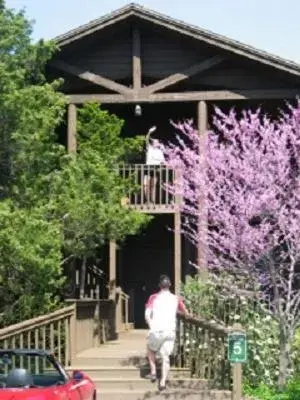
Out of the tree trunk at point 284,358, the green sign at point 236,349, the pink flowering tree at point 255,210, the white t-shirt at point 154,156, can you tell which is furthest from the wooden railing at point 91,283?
the green sign at point 236,349

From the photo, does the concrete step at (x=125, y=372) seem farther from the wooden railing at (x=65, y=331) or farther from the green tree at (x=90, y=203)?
the green tree at (x=90, y=203)

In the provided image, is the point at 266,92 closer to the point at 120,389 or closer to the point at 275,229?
the point at 275,229

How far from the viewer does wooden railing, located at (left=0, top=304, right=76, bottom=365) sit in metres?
12.2

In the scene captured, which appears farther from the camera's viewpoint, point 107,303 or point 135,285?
point 135,285

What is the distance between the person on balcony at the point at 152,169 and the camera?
19016 mm

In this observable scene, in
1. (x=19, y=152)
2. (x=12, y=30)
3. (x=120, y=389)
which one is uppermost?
(x=12, y=30)

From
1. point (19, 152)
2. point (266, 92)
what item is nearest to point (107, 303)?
point (19, 152)

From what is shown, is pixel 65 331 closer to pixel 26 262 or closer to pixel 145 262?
pixel 26 262

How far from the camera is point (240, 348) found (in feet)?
35.2

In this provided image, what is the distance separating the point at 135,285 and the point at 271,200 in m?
9.46

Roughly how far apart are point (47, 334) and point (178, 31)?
8290 mm

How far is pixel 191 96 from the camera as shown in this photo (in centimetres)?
1903

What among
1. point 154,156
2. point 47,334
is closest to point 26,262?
point 47,334

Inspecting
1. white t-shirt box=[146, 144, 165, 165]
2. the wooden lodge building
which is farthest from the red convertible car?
white t-shirt box=[146, 144, 165, 165]
